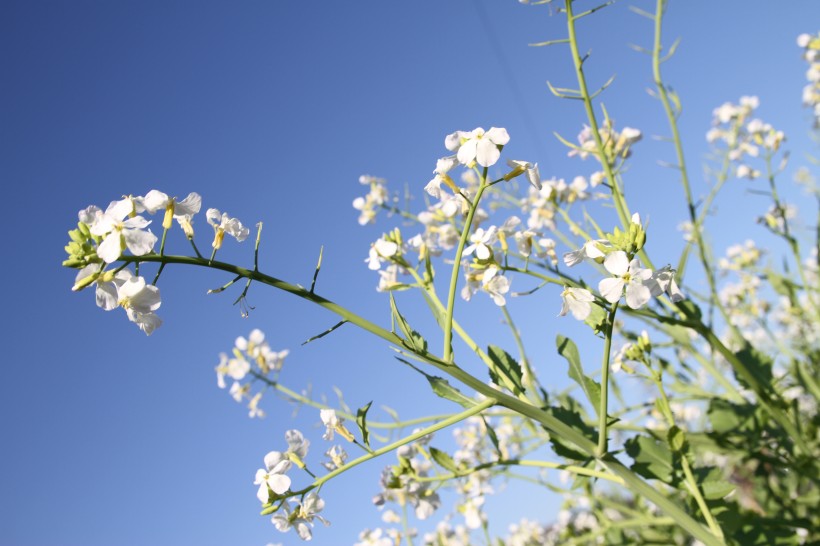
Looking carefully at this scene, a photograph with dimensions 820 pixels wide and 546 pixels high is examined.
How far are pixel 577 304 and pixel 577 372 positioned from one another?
1.31 ft

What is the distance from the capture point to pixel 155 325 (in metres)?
0.99

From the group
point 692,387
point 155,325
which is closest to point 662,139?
point 692,387

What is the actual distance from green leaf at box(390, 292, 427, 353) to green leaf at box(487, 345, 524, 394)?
0.22 meters

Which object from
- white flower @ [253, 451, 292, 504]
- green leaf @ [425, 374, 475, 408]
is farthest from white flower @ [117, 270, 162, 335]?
green leaf @ [425, 374, 475, 408]

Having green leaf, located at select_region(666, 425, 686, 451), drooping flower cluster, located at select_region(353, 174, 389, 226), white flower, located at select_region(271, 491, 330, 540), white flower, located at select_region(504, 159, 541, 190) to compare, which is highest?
drooping flower cluster, located at select_region(353, 174, 389, 226)

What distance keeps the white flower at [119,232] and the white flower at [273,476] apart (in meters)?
0.44

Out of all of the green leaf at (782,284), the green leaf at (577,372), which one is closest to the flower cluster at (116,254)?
the green leaf at (577,372)

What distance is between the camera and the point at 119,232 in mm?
926

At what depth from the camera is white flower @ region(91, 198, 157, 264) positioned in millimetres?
908

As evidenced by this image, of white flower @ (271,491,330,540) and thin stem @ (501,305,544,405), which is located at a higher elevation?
thin stem @ (501,305,544,405)

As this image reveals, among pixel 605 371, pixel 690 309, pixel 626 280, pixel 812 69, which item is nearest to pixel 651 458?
pixel 690 309

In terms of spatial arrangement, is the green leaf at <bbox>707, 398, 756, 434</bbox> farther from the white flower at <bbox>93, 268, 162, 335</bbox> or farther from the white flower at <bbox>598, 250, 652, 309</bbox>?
the white flower at <bbox>93, 268, 162, 335</bbox>

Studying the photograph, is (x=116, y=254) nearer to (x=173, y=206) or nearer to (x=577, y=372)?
(x=173, y=206)

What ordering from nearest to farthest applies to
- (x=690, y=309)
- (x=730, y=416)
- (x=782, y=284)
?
(x=690, y=309) < (x=730, y=416) < (x=782, y=284)
